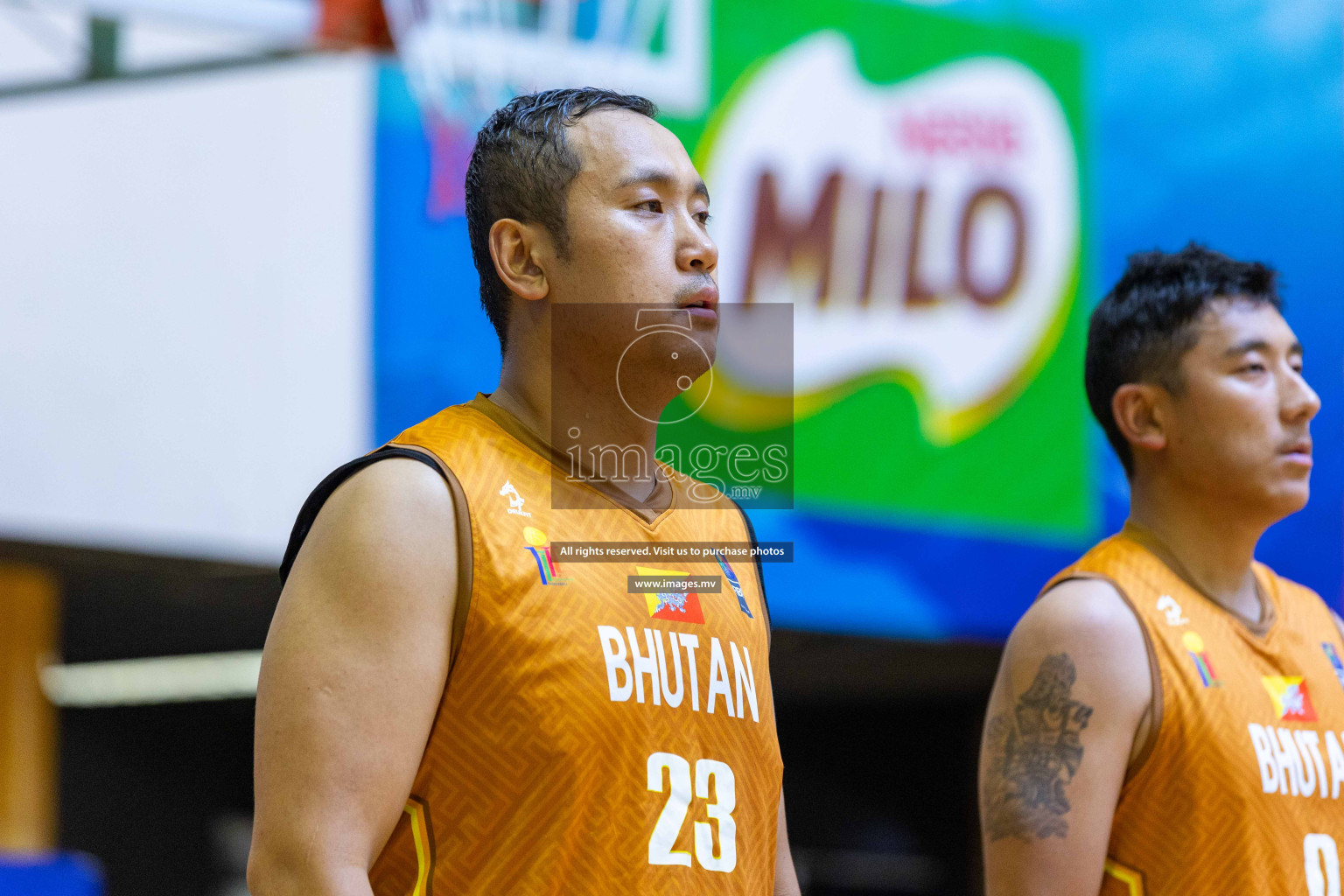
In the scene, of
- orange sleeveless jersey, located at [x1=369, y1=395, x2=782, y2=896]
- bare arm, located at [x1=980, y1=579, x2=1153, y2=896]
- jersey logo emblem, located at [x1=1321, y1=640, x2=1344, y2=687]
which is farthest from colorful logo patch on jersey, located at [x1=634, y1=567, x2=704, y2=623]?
jersey logo emblem, located at [x1=1321, y1=640, x2=1344, y2=687]

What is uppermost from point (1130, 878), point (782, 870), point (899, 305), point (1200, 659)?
point (899, 305)

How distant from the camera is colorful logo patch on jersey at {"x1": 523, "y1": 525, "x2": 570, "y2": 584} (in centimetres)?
221

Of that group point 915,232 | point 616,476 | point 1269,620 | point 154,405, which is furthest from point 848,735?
point 616,476

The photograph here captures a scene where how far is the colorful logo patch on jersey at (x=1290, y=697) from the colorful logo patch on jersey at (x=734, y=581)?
1.20 metres

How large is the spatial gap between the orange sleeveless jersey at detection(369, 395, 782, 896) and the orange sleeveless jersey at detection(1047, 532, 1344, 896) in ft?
2.97

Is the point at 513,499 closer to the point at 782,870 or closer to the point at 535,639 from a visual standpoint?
the point at 535,639

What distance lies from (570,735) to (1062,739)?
114 centimetres

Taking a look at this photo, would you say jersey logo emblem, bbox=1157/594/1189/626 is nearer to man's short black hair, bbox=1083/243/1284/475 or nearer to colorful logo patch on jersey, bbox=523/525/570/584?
man's short black hair, bbox=1083/243/1284/475

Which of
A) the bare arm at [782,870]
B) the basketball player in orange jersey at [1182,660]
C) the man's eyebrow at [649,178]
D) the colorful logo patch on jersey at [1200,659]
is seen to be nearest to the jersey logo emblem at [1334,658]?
the basketball player in orange jersey at [1182,660]

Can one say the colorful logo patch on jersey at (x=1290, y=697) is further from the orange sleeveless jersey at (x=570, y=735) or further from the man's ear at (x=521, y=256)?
the man's ear at (x=521, y=256)

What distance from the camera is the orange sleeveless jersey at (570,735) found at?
2090mm

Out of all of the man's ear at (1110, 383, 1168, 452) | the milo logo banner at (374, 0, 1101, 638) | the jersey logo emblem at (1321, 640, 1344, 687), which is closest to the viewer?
the jersey logo emblem at (1321, 640, 1344, 687)

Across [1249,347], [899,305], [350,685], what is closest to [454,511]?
[350,685]

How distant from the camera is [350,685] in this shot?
2008 mm
